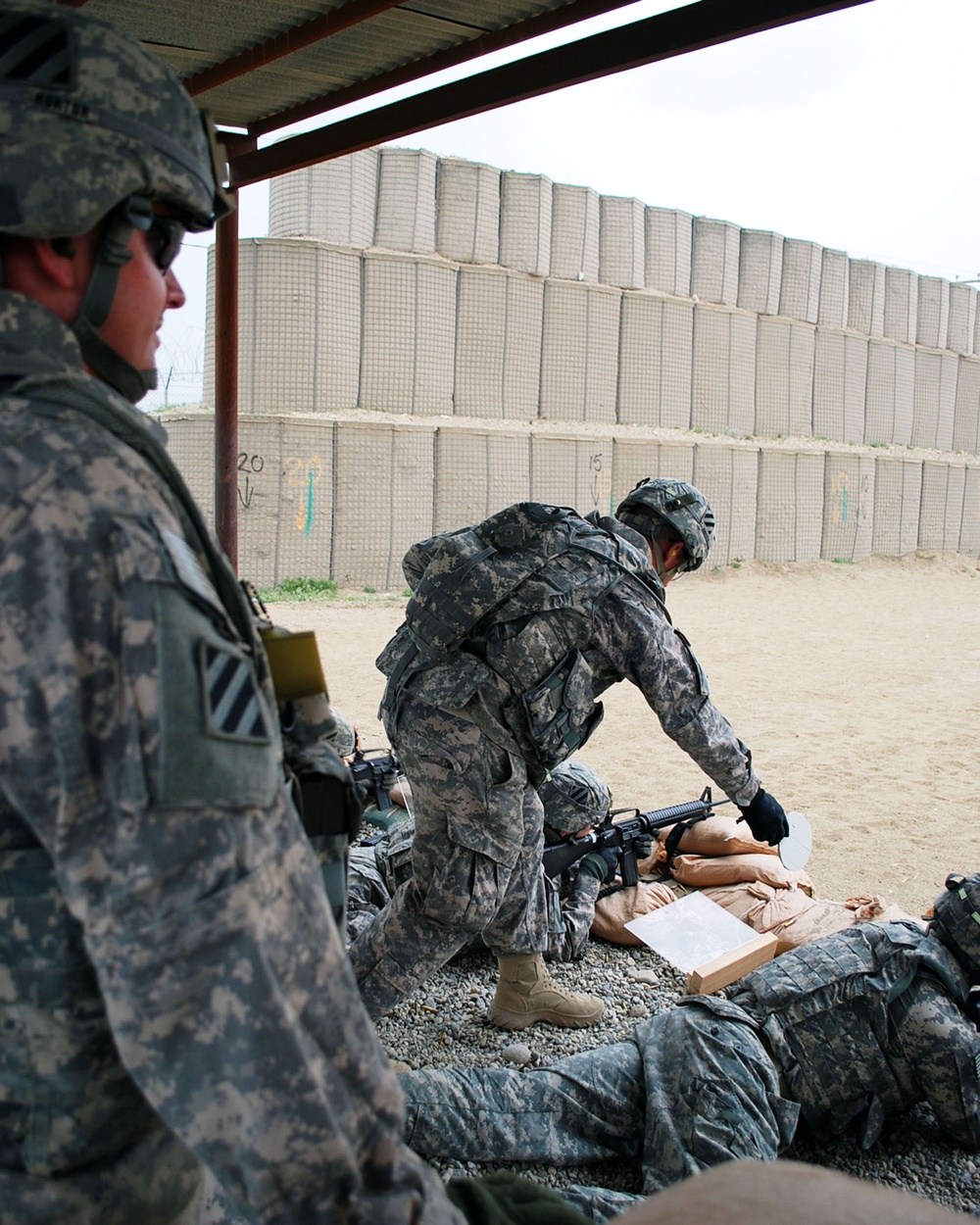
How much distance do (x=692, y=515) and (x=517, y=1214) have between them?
8.04 ft

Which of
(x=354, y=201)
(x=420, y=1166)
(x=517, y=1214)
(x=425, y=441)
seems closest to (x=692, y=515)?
(x=517, y=1214)

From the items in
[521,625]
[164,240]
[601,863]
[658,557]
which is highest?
[164,240]

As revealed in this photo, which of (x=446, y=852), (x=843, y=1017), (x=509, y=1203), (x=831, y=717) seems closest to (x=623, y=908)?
(x=446, y=852)

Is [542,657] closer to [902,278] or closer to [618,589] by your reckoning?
[618,589]

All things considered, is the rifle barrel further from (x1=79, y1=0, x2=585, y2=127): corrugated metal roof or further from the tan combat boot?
(x1=79, y1=0, x2=585, y2=127): corrugated metal roof

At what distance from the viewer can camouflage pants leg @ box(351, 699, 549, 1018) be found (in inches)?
115

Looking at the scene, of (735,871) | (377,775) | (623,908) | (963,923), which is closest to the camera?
(963,923)

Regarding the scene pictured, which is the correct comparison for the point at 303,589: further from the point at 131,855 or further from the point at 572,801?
the point at 131,855

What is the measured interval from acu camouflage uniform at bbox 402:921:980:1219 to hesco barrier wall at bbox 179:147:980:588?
10.5 m

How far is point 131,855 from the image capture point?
2.78 feet

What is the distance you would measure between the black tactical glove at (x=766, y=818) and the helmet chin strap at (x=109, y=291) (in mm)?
2390

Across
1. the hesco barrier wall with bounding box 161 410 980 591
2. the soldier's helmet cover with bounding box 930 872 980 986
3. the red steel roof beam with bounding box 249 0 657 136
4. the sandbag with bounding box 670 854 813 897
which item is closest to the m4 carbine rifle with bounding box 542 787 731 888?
the sandbag with bounding box 670 854 813 897

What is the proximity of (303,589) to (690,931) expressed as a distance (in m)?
9.45

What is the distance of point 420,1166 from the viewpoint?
94cm
